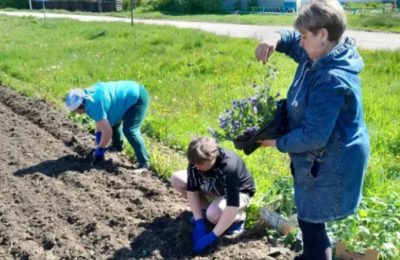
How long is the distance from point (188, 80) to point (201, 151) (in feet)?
19.1

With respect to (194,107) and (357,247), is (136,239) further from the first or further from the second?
(194,107)

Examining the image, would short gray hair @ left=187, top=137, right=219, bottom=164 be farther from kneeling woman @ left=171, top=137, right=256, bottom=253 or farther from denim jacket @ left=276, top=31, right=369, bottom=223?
denim jacket @ left=276, top=31, right=369, bottom=223

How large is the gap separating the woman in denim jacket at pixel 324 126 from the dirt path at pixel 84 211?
1030 mm

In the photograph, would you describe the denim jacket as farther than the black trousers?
No

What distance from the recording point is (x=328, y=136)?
8.80 ft

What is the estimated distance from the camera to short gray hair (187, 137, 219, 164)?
362 centimetres

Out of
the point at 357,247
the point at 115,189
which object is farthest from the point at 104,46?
the point at 357,247

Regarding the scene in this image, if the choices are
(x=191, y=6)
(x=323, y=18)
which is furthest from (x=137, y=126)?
(x=191, y=6)

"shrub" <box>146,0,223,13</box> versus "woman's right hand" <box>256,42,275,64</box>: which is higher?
"woman's right hand" <box>256,42,275,64</box>

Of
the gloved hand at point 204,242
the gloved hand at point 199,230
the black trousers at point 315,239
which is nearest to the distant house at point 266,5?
the gloved hand at point 199,230

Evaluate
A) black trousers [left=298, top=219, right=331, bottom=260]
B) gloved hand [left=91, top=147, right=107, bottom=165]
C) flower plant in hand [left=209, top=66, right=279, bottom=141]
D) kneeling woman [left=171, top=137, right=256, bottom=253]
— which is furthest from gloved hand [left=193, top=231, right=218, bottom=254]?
gloved hand [left=91, top=147, right=107, bottom=165]

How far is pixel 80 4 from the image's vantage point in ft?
139

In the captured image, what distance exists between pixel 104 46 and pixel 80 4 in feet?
99.1

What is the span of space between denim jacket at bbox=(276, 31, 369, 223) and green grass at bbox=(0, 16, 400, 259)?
854 mm
